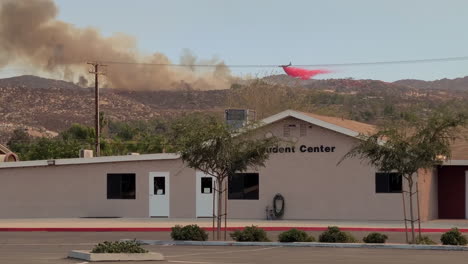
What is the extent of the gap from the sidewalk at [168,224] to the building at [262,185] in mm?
1079

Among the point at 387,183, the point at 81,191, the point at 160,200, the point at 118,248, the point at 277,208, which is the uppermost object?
the point at 387,183

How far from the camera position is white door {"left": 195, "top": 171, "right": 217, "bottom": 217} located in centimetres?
4300

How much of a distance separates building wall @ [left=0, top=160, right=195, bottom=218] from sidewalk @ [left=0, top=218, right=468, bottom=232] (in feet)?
4.04

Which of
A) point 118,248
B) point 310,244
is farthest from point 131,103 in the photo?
point 118,248

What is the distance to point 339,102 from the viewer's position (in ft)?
502

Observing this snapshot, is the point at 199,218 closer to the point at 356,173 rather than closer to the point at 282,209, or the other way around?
the point at 282,209

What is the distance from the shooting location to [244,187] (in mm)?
42656

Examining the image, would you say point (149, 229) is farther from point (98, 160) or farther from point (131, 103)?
point (131, 103)

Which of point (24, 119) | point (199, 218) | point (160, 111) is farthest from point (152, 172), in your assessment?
point (160, 111)

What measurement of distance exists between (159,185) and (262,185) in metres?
4.68

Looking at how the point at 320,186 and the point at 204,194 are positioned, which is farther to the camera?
the point at 204,194

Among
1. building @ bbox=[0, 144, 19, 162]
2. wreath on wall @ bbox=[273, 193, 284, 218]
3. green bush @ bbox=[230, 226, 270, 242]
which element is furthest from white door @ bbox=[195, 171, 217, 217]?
building @ bbox=[0, 144, 19, 162]

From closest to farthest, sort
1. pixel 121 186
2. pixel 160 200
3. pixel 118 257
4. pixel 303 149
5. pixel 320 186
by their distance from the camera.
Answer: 1. pixel 118 257
2. pixel 320 186
3. pixel 303 149
4. pixel 160 200
5. pixel 121 186

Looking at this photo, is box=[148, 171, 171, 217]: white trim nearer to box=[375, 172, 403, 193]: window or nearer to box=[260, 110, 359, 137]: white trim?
box=[260, 110, 359, 137]: white trim
